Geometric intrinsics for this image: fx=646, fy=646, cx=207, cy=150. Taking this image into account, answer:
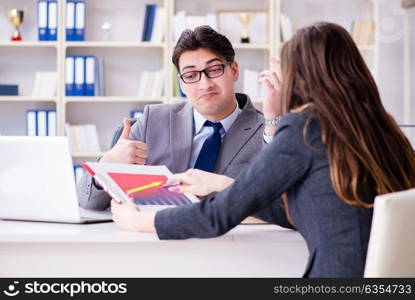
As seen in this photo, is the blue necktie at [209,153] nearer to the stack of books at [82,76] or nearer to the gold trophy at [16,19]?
the stack of books at [82,76]

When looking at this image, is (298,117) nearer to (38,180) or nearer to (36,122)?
(38,180)

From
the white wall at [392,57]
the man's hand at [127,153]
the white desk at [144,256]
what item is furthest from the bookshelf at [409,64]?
the white desk at [144,256]

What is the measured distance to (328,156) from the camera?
53.7 inches

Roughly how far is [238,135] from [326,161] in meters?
1.09

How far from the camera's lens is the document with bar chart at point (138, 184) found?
5.46ft

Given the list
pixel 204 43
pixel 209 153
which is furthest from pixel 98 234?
pixel 204 43

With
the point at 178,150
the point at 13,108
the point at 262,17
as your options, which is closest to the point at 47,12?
the point at 13,108

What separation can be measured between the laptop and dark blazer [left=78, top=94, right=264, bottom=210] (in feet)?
1.60

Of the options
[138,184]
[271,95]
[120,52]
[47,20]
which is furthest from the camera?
[120,52]

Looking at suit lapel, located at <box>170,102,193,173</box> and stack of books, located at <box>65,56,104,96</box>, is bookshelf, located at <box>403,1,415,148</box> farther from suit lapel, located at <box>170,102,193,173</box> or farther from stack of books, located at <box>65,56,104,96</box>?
suit lapel, located at <box>170,102,193,173</box>

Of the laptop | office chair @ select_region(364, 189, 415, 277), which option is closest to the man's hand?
the laptop

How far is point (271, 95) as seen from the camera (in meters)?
2.12

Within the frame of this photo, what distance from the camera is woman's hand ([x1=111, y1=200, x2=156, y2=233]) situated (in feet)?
5.19

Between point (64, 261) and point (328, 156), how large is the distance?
0.70 m
